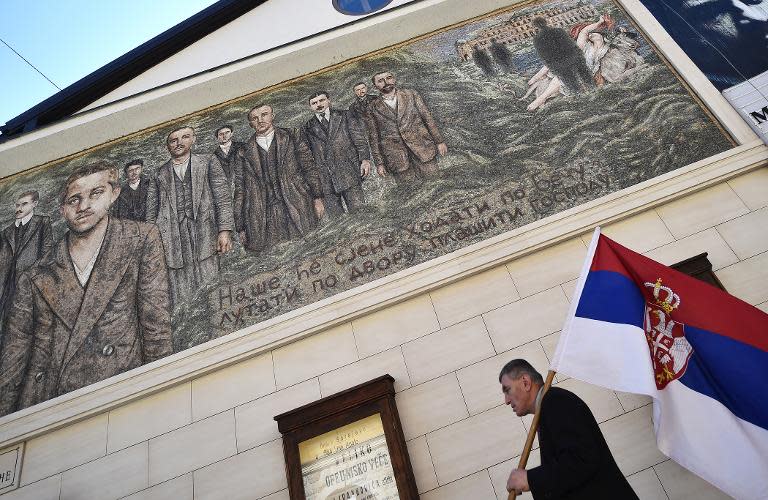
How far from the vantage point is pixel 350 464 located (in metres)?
3.94

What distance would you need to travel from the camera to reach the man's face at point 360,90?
6316 mm

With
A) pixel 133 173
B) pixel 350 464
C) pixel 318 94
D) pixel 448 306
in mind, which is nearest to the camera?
pixel 350 464

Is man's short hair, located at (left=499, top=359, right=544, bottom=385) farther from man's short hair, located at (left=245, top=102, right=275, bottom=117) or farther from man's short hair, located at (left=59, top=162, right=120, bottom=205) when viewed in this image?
man's short hair, located at (left=59, top=162, right=120, bottom=205)

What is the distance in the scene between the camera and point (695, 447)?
2.96m

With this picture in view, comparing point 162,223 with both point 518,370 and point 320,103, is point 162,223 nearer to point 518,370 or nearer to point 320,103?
point 320,103

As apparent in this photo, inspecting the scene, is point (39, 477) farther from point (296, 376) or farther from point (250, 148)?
point (250, 148)

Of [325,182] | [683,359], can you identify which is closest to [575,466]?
[683,359]

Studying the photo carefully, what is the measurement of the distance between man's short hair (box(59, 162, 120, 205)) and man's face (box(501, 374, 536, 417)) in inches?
203

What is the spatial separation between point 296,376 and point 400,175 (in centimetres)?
225

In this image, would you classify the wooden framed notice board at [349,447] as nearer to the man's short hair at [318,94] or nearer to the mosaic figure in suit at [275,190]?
the mosaic figure in suit at [275,190]

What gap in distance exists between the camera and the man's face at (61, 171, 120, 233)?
5935 mm

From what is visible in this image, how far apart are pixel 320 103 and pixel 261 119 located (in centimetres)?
71

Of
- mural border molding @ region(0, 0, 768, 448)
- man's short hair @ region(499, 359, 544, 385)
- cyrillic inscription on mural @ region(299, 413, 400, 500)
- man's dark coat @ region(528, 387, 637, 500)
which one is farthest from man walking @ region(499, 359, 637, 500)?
mural border molding @ region(0, 0, 768, 448)

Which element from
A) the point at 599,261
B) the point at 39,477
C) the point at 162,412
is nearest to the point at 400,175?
the point at 599,261
